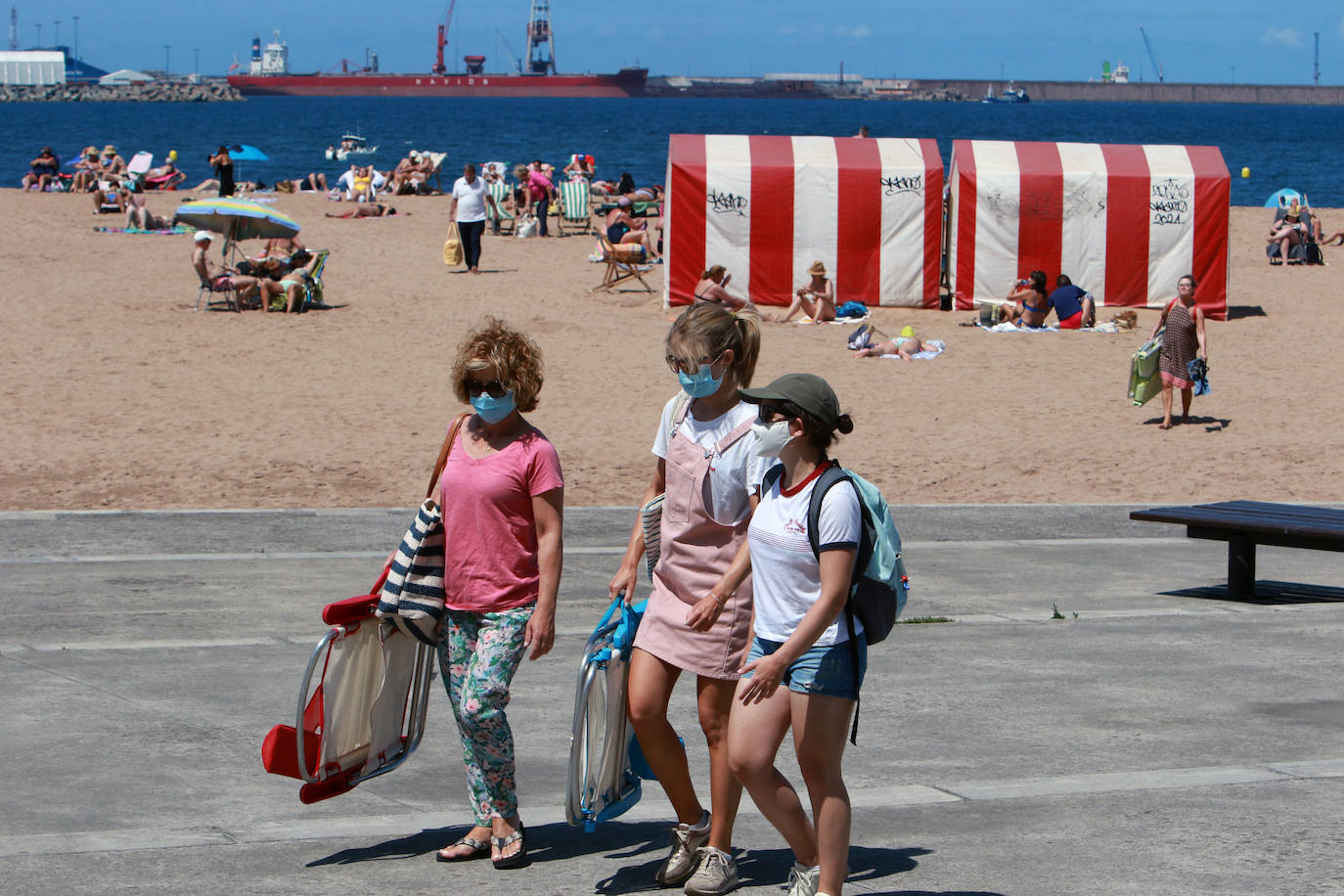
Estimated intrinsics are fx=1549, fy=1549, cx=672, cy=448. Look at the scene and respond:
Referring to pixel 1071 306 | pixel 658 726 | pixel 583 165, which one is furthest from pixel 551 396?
pixel 583 165

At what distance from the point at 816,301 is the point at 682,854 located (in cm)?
1608

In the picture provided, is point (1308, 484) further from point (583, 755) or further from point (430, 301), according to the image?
point (430, 301)

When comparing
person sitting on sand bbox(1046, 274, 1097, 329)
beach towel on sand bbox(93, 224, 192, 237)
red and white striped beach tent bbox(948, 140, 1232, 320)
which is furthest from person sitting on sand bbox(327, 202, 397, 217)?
person sitting on sand bbox(1046, 274, 1097, 329)

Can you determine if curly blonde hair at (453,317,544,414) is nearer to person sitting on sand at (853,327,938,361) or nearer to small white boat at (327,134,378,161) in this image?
person sitting on sand at (853,327,938,361)

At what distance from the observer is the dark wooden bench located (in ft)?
26.1

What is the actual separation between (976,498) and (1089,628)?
4.20 m

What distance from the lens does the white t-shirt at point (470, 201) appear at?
2330cm

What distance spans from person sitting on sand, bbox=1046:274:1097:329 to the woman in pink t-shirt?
16.2 metres

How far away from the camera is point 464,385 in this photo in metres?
4.63

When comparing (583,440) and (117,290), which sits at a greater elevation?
(117,290)

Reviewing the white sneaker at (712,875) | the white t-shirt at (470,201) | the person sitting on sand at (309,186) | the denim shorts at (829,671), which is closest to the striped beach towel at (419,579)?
the white sneaker at (712,875)

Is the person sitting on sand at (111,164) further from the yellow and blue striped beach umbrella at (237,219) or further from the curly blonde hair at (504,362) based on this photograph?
the curly blonde hair at (504,362)

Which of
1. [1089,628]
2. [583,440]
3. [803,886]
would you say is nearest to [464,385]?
[803,886]

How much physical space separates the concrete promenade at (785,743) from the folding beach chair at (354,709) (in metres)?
0.22
